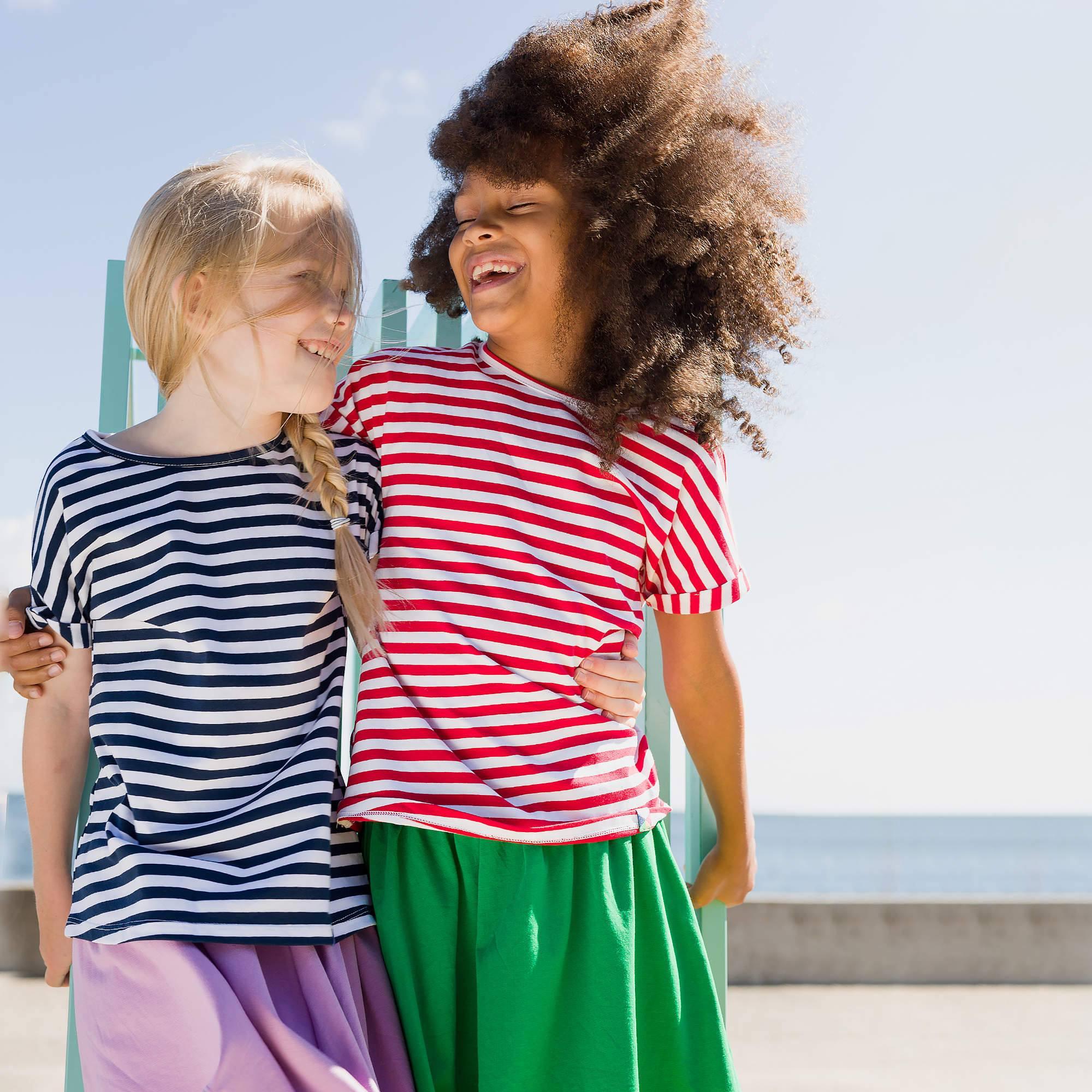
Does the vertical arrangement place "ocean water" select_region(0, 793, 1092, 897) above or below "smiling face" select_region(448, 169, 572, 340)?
below

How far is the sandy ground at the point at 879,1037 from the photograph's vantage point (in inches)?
230

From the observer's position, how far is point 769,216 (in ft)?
5.42

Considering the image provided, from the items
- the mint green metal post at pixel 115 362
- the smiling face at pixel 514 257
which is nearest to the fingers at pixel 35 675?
the mint green metal post at pixel 115 362

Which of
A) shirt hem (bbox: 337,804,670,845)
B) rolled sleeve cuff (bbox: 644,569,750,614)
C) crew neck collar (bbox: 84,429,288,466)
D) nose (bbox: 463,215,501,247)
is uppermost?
nose (bbox: 463,215,501,247)

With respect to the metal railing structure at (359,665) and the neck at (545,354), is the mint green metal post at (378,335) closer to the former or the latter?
the metal railing structure at (359,665)

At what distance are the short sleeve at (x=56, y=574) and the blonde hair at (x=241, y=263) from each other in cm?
21

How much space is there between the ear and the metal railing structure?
0.33 m

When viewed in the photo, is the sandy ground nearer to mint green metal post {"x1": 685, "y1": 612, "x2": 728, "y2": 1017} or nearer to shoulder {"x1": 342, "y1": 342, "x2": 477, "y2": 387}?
mint green metal post {"x1": 685, "y1": 612, "x2": 728, "y2": 1017}

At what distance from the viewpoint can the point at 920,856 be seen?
2964 centimetres

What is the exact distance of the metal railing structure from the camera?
1.72 meters

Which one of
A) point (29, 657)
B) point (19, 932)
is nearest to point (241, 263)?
point (29, 657)

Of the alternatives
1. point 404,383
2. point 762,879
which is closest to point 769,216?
point 404,383

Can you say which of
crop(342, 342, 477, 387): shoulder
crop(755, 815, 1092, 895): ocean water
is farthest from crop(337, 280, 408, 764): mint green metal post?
crop(755, 815, 1092, 895): ocean water

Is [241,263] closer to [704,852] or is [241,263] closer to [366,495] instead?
[366,495]
